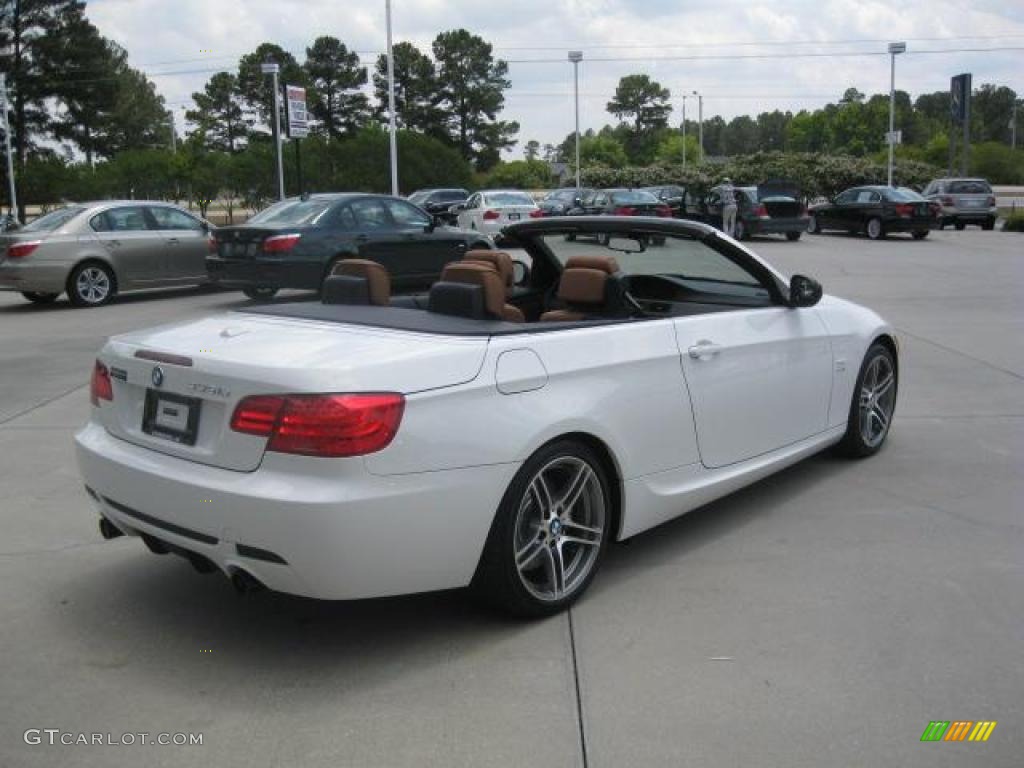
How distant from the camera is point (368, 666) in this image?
356 cm

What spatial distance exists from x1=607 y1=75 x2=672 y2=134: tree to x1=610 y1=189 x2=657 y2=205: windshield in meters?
99.6

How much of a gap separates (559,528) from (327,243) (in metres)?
10.5

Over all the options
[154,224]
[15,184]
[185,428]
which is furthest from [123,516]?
[15,184]

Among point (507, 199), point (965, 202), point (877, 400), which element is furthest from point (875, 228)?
point (877, 400)

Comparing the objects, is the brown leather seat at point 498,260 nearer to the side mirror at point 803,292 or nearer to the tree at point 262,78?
the side mirror at point 803,292

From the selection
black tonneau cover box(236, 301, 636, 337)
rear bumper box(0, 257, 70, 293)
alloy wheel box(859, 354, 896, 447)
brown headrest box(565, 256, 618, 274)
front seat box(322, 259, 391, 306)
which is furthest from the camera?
rear bumper box(0, 257, 70, 293)

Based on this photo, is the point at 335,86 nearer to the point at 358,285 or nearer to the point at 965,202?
the point at 965,202

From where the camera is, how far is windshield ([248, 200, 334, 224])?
14.0 metres

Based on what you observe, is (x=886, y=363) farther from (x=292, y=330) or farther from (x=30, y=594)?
(x=30, y=594)

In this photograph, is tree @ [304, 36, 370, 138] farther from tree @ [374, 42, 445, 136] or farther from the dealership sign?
the dealership sign

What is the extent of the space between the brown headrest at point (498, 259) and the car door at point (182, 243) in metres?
11.6

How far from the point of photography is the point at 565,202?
3566cm

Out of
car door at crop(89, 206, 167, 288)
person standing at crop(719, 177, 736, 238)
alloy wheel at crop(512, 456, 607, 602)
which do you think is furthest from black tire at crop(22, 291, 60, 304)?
person standing at crop(719, 177, 736, 238)

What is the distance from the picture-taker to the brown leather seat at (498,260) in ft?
17.2
